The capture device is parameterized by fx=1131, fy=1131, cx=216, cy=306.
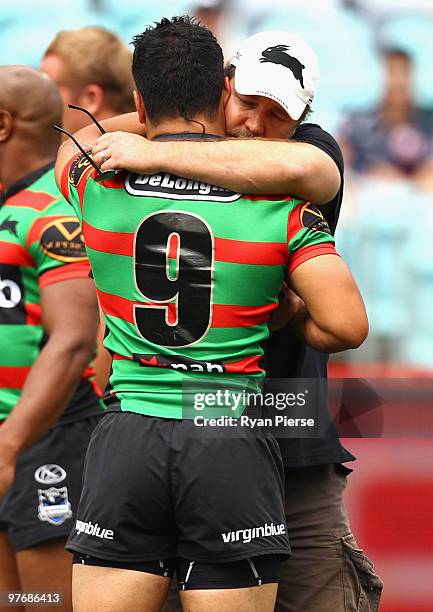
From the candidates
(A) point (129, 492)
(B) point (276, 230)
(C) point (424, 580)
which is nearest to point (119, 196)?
(B) point (276, 230)

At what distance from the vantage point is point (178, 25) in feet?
9.07

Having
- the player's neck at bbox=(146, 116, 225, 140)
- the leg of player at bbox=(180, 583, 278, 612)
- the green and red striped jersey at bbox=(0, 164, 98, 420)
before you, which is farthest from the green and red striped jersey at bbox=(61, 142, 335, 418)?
the green and red striped jersey at bbox=(0, 164, 98, 420)

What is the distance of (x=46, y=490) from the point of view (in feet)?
13.2

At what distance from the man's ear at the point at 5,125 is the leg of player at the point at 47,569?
1470 millimetres

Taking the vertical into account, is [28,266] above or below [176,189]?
below

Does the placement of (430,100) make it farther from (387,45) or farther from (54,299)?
(54,299)

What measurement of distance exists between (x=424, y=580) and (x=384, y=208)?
13.7ft

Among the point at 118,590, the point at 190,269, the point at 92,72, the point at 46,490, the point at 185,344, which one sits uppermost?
the point at 92,72

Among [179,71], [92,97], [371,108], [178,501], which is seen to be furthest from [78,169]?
[371,108]

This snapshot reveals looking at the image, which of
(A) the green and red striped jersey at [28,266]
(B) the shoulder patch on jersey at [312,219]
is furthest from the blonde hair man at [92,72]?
(B) the shoulder patch on jersey at [312,219]

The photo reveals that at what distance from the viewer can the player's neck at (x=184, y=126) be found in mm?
2738

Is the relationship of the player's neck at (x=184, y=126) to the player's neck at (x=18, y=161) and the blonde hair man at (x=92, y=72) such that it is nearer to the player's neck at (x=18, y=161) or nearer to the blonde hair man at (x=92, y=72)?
the player's neck at (x=18, y=161)

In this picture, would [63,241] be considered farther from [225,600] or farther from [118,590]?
[225,600]

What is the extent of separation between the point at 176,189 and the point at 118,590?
93 centimetres
